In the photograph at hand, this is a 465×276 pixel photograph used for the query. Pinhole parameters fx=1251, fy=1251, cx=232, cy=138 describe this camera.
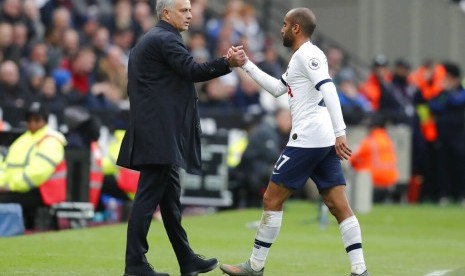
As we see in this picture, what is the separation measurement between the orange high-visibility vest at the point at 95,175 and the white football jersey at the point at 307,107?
22.4 ft

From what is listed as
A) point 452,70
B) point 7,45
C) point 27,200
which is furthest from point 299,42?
point 452,70

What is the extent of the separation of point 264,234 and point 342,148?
1.02 metres

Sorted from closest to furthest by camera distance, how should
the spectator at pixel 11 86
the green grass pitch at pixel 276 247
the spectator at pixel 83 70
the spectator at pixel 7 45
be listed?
the green grass pitch at pixel 276 247 < the spectator at pixel 11 86 < the spectator at pixel 7 45 < the spectator at pixel 83 70

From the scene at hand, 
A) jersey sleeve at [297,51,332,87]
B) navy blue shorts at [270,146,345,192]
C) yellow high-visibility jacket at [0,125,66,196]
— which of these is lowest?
yellow high-visibility jacket at [0,125,66,196]

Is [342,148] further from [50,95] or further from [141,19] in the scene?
[141,19]

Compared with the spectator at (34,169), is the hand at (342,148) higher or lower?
higher

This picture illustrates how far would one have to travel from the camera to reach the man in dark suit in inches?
373

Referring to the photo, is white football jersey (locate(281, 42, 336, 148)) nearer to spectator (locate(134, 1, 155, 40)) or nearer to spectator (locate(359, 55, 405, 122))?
spectator (locate(359, 55, 405, 122))

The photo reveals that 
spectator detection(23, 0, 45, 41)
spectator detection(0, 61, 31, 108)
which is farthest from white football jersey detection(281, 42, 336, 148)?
spectator detection(23, 0, 45, 41)

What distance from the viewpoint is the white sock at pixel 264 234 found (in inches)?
390

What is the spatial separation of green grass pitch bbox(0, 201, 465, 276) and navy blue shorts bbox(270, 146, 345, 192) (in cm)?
123

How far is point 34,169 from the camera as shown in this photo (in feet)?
49.7

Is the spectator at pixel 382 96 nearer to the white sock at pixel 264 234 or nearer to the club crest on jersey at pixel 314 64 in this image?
the white sock at pixel 264 234

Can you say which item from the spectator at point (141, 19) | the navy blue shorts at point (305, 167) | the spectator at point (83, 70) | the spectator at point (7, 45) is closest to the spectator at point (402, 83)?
the spectator at point (141, 19)
